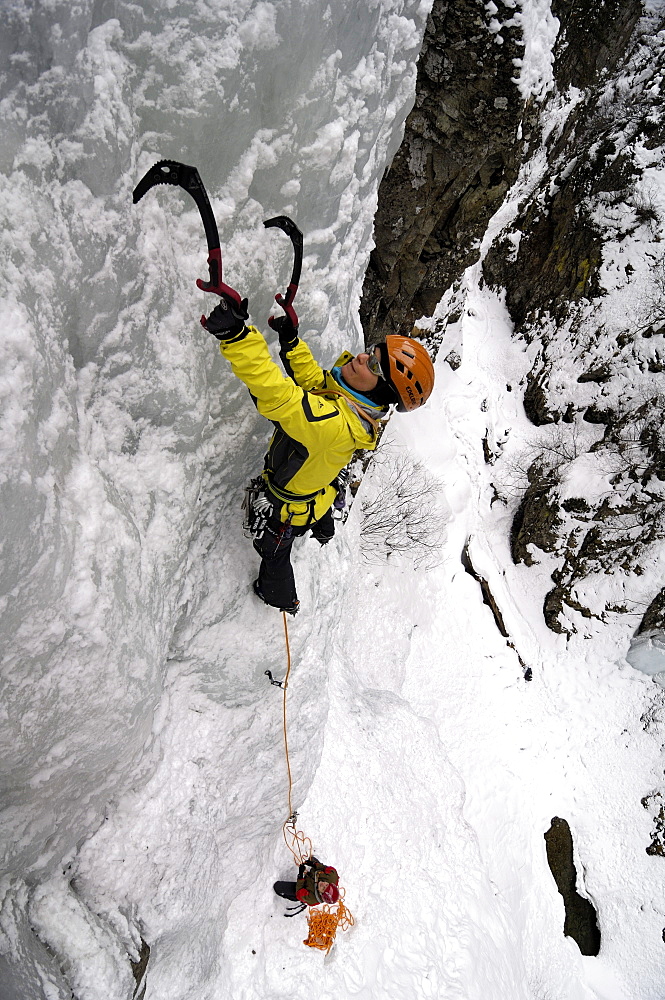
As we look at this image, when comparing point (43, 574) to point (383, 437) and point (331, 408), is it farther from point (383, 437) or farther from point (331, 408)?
point (383, 437)

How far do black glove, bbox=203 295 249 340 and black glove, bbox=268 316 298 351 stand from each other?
28.3 inches

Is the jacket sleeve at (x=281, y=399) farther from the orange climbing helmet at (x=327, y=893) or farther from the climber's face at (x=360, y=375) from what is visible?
the orange climbing helmet at (x=327, y=893)

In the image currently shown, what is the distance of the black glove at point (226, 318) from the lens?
193cm

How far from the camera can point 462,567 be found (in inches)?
372

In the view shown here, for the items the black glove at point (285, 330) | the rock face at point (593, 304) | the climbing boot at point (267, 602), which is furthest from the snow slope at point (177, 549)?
the rock face at point (593, 304)

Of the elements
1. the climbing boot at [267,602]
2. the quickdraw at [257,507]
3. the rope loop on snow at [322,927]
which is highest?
the quickdraw at [257,507]

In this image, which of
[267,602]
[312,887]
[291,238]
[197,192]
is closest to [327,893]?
[312,887]

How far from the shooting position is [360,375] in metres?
2.63

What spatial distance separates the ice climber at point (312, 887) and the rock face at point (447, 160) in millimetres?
5505

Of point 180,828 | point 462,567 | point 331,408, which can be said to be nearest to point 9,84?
point 331,408

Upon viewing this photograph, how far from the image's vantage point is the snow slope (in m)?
1.92

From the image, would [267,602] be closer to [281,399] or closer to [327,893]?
[281,399]

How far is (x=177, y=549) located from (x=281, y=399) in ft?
3.44

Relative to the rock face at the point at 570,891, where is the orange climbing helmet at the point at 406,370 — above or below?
above
